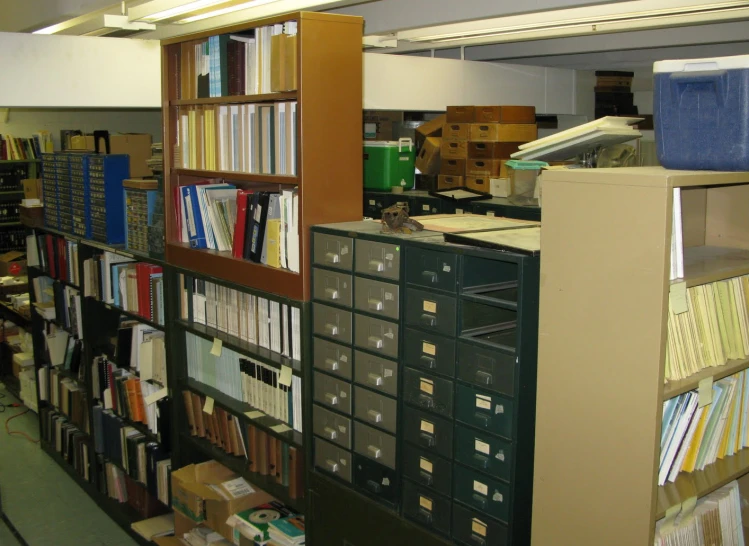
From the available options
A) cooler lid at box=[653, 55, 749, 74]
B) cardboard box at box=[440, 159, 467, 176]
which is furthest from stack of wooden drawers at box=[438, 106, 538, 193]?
cooler lid at box=[653, 55, 749, 74]

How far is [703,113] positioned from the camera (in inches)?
73.4

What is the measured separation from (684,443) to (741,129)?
2.63 ft

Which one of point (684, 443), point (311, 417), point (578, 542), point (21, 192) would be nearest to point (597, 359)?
point (684, 443)

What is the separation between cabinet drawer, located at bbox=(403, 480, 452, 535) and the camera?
2342 millimetres

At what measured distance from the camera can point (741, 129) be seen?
180 centimetres

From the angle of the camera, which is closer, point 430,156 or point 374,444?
point 374,444

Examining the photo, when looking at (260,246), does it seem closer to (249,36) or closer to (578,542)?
(249,36)

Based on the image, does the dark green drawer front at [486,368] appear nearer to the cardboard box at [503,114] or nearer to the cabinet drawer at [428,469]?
the cabinet drawer at [428,469]

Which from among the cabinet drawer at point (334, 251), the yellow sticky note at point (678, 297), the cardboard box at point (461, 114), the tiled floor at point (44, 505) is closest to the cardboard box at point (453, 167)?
the cardboard box at point (461, 114)

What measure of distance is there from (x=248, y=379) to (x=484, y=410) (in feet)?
4.63

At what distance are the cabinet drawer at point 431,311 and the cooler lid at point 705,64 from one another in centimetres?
83

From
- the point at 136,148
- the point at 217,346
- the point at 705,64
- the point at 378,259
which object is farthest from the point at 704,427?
the point at 136,148

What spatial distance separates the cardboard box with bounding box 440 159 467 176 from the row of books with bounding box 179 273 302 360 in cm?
188

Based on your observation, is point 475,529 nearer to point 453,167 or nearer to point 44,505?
point 453,167
